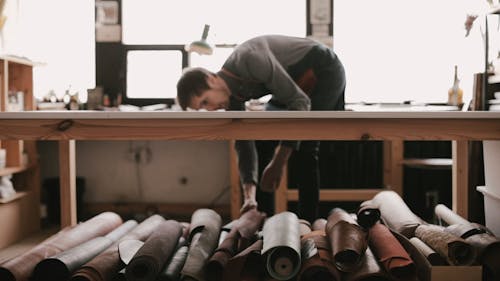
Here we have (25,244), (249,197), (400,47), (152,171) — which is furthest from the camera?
(152,171)

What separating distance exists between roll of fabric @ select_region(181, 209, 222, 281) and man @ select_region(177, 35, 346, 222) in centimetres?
24

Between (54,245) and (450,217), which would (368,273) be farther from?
(54,245)

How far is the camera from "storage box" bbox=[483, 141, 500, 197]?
1.85 m

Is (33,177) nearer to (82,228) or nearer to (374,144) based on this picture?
(82,228)

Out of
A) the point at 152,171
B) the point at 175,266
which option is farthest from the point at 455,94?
the point at 175,266

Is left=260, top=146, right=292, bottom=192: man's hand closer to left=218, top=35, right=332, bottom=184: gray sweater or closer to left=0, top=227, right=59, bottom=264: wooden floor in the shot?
left=218, top=35, right=332, bottom=184: gray sweater

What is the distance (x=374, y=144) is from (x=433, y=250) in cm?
217

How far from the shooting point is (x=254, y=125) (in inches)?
56.2

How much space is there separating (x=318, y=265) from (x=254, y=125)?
433mm

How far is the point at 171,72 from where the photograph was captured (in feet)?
13.7

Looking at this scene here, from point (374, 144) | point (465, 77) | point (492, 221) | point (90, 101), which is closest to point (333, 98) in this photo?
point (492, 221)

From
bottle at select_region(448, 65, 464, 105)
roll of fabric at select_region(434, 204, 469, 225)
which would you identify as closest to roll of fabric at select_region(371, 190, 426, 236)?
roll of fabric at select_region(434, 204, 469, 225)

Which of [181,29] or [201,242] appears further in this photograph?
[181,29]

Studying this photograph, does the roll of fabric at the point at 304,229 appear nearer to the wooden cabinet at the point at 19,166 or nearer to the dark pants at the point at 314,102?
the dark pants at the point at 314,102
